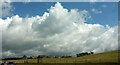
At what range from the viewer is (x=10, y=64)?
64.0 m

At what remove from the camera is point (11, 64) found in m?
64.4

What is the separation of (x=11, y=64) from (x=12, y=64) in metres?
0.48

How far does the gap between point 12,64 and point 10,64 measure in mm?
1000

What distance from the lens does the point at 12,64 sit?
64812 millimetres

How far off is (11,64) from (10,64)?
52 centimetres
